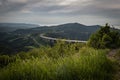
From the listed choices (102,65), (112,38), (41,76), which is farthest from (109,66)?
(112,38)

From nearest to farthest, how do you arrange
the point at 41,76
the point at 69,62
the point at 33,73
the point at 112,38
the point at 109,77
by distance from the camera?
the point at 41,76, the point at 33,73, the point at 109,77, the point at 69,62, the point at 112,38

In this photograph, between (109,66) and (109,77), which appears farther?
(109,66)

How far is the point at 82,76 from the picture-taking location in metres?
4.26

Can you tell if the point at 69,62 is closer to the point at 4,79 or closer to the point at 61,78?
the point at 61,78

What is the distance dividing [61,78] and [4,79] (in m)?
1.39

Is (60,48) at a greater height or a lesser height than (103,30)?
lesser

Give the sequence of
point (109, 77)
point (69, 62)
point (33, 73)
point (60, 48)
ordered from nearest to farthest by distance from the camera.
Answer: point (33, 73) → point (109, 77) → point (69, 62) → point (60, 48)

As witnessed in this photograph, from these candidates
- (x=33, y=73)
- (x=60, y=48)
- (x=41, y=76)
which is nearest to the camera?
(x=41, y=76)

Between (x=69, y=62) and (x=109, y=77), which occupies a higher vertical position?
(x=69, y=62)

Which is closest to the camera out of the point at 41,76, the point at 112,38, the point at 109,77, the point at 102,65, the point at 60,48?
the point at 41,76

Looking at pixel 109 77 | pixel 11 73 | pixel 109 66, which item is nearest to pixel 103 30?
pixel 109 66

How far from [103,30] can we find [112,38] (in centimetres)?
108

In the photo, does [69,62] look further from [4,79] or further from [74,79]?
[4,79]

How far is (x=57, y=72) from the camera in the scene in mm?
4273
